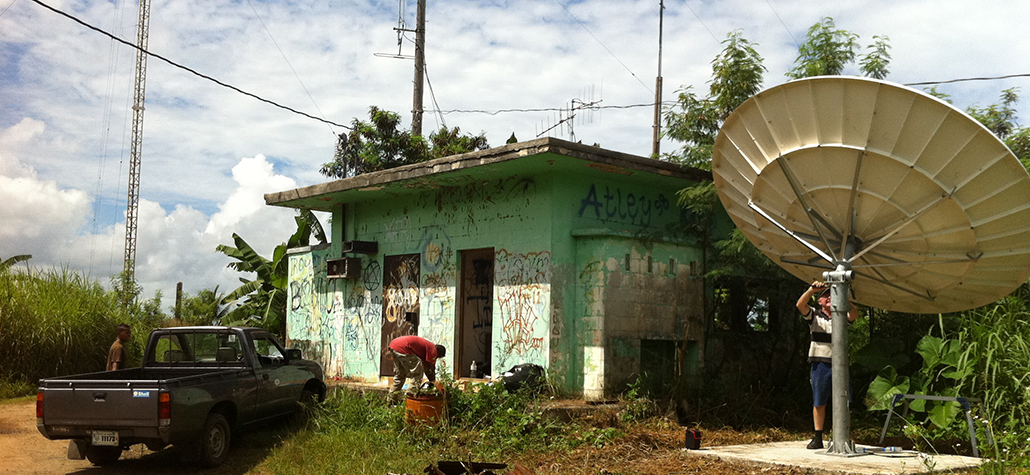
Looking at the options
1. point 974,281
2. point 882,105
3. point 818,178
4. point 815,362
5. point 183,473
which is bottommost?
point 183,473

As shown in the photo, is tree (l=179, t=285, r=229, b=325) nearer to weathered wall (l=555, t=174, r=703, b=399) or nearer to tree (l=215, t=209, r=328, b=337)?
tree (l=215, t=209, r=328, b=337)

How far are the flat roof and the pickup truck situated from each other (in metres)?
3.82

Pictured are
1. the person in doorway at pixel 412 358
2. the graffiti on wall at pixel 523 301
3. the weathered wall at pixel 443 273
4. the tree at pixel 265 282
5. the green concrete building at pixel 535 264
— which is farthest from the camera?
the tree at pixel 265 282

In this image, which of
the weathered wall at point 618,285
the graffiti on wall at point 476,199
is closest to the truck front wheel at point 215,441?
the weathered wall at point 618,285

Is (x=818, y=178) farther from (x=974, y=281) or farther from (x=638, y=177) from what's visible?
(x=638, y=177)

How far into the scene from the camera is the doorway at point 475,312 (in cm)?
1427

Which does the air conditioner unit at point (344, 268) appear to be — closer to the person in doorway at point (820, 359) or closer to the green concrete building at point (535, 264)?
the green concrete building at point (535, 264)

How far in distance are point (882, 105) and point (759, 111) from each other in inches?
51.8

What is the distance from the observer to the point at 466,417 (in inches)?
414

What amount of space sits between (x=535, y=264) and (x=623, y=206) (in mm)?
1898

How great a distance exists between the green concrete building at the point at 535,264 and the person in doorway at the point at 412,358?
6.27ft

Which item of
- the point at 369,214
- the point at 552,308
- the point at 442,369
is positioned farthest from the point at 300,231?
the point at 552,308

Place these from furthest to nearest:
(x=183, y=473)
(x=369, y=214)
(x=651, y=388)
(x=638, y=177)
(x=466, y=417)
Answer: (x=369, y=214), (x=638, y=177), (x=651, y=388), (x=466, y=417), (x=183, y=473)

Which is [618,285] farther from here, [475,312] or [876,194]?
[876,194]
